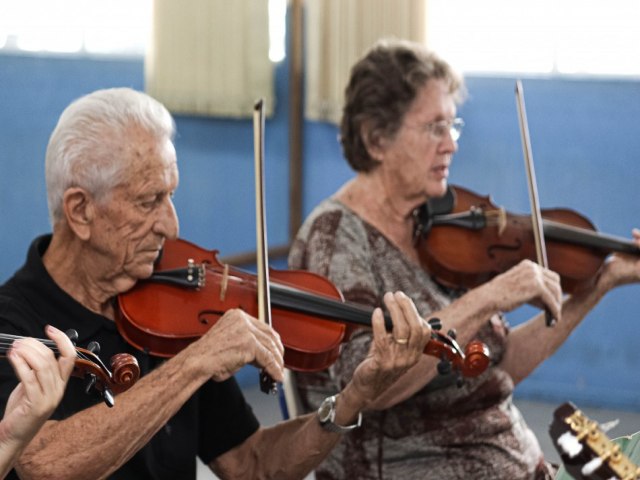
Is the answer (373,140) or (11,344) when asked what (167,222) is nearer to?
(11,344)

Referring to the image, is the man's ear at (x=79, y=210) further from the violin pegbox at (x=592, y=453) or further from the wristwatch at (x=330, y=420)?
the violin pegbox at (x=592, y=453)

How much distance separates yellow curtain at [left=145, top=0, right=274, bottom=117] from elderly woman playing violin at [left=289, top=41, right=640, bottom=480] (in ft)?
7.06

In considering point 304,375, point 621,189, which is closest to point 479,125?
point 621,189

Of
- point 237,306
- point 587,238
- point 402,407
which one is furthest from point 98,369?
point 587,238

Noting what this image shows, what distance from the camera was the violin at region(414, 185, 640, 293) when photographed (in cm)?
241

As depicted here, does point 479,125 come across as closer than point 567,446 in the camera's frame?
No

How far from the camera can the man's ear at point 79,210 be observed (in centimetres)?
185

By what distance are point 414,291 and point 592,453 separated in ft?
3.94

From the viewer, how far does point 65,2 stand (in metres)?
4.47

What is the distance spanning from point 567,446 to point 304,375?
117 centimetres

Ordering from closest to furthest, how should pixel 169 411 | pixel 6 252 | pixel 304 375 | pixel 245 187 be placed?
pixel 169 411
pixel 304 375
pixel 6 252
pixel 245 187

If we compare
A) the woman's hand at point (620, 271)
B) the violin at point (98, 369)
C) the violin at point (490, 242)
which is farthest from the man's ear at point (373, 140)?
the violin at point (98, 369)

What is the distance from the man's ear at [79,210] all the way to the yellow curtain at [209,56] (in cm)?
274

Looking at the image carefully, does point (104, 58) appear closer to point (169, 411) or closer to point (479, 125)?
point (479, 125)
